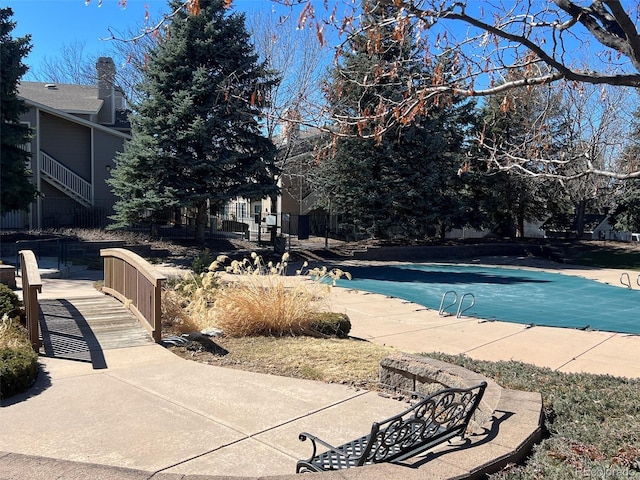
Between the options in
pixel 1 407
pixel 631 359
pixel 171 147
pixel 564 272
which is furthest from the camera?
pixel 564 272

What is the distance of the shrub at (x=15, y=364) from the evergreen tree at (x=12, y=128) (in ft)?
49.1

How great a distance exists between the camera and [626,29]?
12.5 feet

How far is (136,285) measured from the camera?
846 centimetres

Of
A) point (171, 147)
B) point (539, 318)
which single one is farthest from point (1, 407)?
point (171, 147)

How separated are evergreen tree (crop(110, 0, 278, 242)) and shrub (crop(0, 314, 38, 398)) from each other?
14.4 meters

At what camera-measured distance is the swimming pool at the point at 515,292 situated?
12.8m

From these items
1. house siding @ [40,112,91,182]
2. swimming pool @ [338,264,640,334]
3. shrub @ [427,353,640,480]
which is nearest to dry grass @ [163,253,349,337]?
shrub @ [427,353,640,480]

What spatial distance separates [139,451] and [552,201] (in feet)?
108

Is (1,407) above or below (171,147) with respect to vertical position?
below

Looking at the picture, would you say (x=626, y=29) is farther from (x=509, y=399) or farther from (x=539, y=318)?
(x=539, y=318)

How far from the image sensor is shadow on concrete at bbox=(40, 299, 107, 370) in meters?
6.59

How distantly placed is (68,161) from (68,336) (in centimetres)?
2169

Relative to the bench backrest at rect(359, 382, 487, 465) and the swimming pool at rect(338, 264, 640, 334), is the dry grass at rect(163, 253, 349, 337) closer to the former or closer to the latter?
the bench backrest at rect(359, 382, 487, 465)

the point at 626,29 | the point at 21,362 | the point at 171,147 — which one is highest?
the point at 171,147
